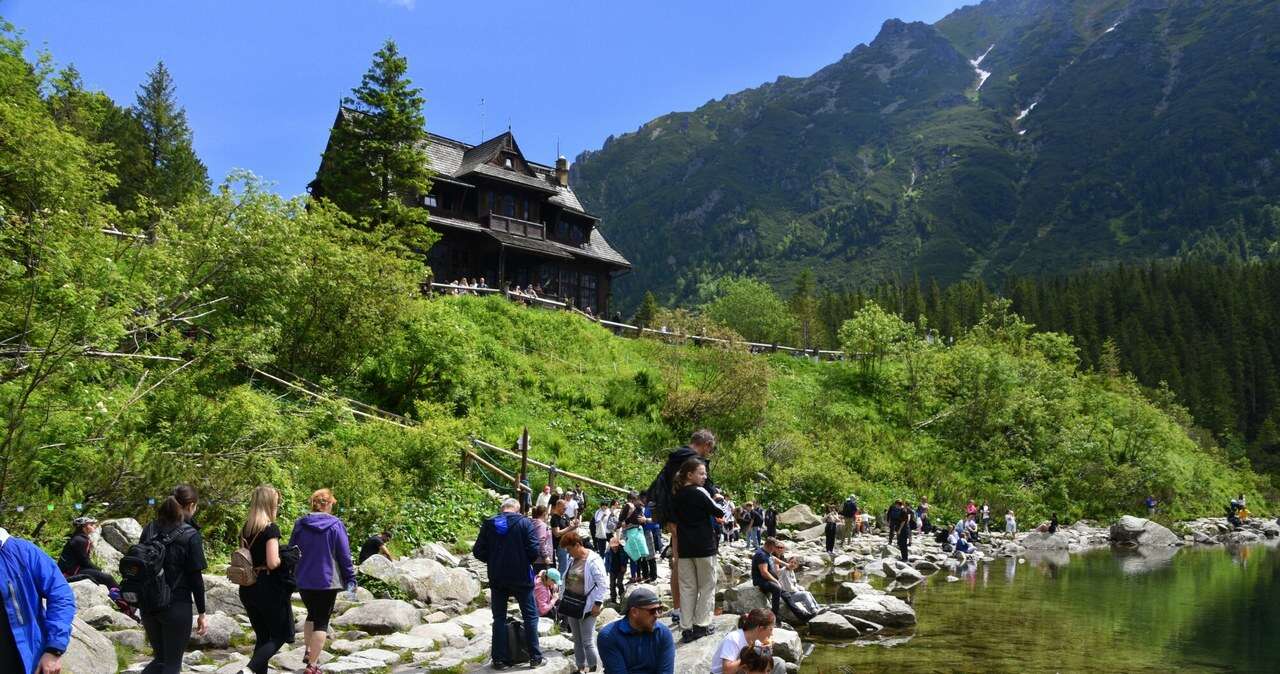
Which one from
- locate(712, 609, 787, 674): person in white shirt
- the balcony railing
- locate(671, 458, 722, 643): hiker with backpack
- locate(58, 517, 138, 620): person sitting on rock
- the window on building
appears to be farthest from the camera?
the window on building

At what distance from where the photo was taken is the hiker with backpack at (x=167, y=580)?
697 cm

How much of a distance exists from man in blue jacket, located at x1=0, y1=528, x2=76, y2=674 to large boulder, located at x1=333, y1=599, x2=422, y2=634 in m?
7.59

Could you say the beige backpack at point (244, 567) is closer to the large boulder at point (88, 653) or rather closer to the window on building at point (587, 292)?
the large boulder at point (88, 653)

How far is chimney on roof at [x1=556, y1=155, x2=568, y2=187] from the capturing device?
176 feet

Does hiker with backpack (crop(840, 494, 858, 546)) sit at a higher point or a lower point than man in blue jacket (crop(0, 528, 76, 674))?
lower

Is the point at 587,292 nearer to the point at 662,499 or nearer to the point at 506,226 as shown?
the point at 506,226

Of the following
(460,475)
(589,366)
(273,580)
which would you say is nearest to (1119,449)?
(589,366)

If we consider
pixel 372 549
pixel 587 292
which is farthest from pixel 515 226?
pixel 372 549

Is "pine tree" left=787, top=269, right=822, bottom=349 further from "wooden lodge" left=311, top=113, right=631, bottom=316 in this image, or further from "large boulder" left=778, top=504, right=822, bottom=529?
"large boulder" left=778, top=504, right=822, bottom=529

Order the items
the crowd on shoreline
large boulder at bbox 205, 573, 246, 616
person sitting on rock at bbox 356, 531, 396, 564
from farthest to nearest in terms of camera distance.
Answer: person sitting on rock at bbox 356, 531, 396, 564 → large boulder at bbox 205, 573, 246, 616 → the crowd on shoreline

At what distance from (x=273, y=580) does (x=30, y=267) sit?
10679mm

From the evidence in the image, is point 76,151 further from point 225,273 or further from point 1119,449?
point 1119,449

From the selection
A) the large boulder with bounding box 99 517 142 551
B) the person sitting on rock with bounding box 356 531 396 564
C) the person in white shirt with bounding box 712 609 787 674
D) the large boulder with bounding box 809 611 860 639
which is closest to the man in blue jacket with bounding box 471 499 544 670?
the person in white shirt with bounding box 712 609 787 674

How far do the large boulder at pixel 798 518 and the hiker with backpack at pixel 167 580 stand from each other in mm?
26298
